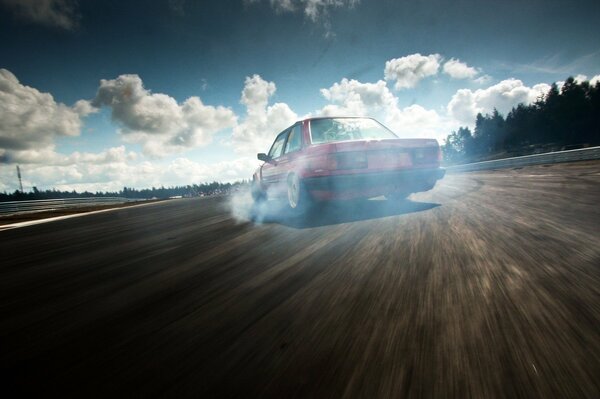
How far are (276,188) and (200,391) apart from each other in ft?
16.5

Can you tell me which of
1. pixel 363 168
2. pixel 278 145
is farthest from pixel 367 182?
pixel 278 145

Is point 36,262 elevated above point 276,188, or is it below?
below

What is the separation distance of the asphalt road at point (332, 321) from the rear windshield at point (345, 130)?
8.28 ft

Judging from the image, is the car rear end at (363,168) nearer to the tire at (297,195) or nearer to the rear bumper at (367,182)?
the rear bumper at (367,182)

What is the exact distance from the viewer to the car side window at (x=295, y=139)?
16.0 ft

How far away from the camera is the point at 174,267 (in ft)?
7.82

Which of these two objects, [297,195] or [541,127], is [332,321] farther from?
[541,127]

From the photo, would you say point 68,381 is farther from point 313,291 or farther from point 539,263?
point 539,263

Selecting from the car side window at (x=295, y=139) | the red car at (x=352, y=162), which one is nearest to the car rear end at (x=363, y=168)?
the red car at (x=352, y=162)

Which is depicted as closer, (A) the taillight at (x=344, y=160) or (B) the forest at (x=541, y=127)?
(A) the taillight at (x=344, y=160)

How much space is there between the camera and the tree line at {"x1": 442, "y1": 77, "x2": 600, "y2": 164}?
6469cm

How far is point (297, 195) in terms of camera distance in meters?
4.61

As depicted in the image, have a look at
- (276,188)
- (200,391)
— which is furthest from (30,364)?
(276,188)

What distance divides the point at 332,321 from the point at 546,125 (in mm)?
101870
